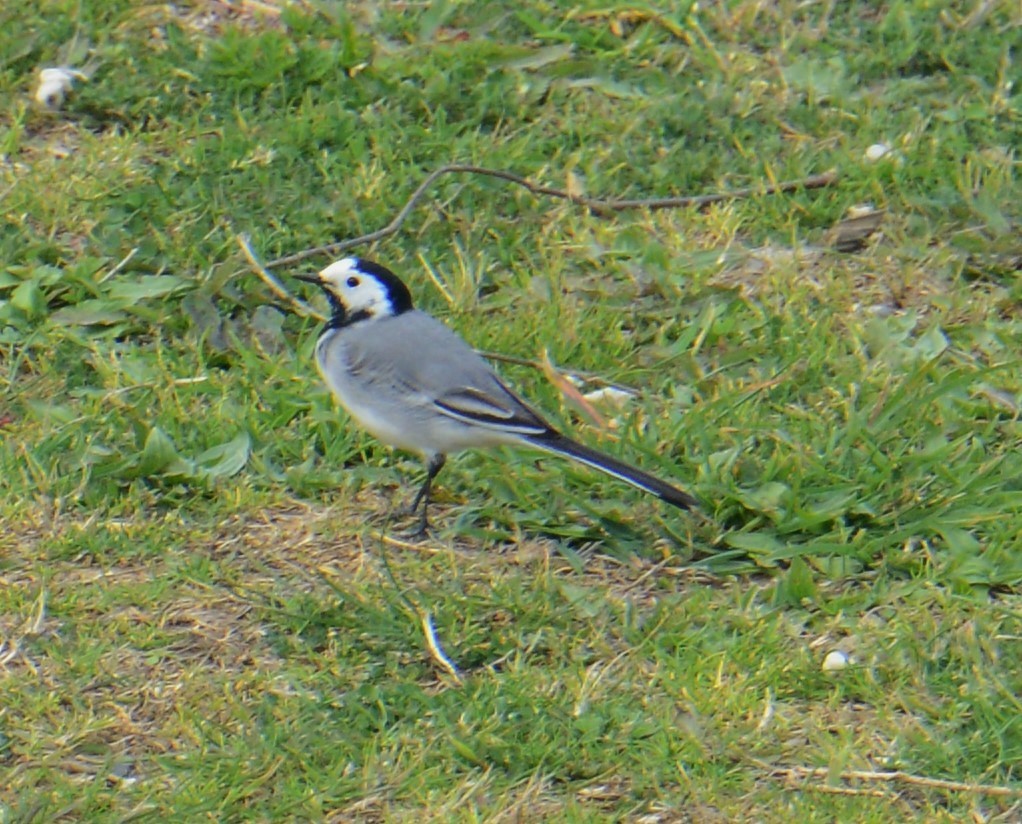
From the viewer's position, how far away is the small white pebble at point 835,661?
4578mm

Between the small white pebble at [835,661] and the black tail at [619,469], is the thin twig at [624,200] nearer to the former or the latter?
the black tail at [619,469]

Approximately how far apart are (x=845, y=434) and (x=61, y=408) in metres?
2.47

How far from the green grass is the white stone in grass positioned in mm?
26

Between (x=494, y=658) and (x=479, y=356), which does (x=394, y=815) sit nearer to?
(x=494, y=658)

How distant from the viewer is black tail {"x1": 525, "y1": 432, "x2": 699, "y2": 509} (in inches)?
194

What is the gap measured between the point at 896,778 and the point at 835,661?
47cm

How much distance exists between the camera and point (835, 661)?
181 inches

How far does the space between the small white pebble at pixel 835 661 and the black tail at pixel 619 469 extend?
1.99 feet

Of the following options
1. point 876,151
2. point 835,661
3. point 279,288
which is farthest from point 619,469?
point 876,151

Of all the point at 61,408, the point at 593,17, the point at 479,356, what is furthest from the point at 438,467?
the point at 593,17

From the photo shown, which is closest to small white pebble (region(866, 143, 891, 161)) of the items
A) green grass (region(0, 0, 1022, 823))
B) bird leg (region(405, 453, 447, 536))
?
green grass (region(0, 0, 1022, 823))

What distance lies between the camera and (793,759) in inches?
169

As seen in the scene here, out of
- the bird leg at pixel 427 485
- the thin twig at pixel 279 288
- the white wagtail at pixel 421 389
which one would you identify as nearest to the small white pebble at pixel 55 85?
the thin twig at pixel 279 288

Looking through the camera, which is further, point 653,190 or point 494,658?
point 653,190
